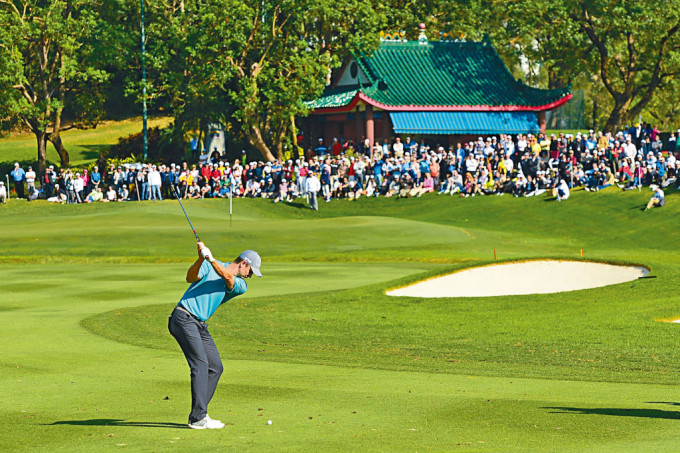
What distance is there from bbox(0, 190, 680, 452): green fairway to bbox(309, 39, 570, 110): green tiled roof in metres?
24.0

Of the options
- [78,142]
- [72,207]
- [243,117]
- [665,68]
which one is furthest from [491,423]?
[78,142]

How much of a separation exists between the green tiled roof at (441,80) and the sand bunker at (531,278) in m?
35.8

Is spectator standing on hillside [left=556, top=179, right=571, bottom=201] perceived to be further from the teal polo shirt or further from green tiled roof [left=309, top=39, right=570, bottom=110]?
the teal polo shirt

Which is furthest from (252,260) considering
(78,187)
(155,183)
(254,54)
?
(254,54)

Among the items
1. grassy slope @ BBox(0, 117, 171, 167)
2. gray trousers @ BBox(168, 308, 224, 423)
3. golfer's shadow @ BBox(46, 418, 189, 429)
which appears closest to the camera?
gray trousers @ BBox(168, 308, 224, 423)

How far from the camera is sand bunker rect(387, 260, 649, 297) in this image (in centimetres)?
2869

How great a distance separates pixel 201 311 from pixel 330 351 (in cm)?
803

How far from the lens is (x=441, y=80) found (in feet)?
223

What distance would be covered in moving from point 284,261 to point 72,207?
20406 millimetres

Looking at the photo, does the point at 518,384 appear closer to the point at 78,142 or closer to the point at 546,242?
the point at 546,242

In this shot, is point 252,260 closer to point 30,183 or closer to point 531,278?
point 531,278

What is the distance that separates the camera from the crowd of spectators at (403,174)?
50844 mm

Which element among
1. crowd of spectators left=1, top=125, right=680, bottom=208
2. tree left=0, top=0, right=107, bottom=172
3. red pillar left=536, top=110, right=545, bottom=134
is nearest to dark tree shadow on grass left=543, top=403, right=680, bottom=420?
crowd of spectators left=1, top=125, right=680, bottom=208

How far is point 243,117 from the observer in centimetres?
6450
